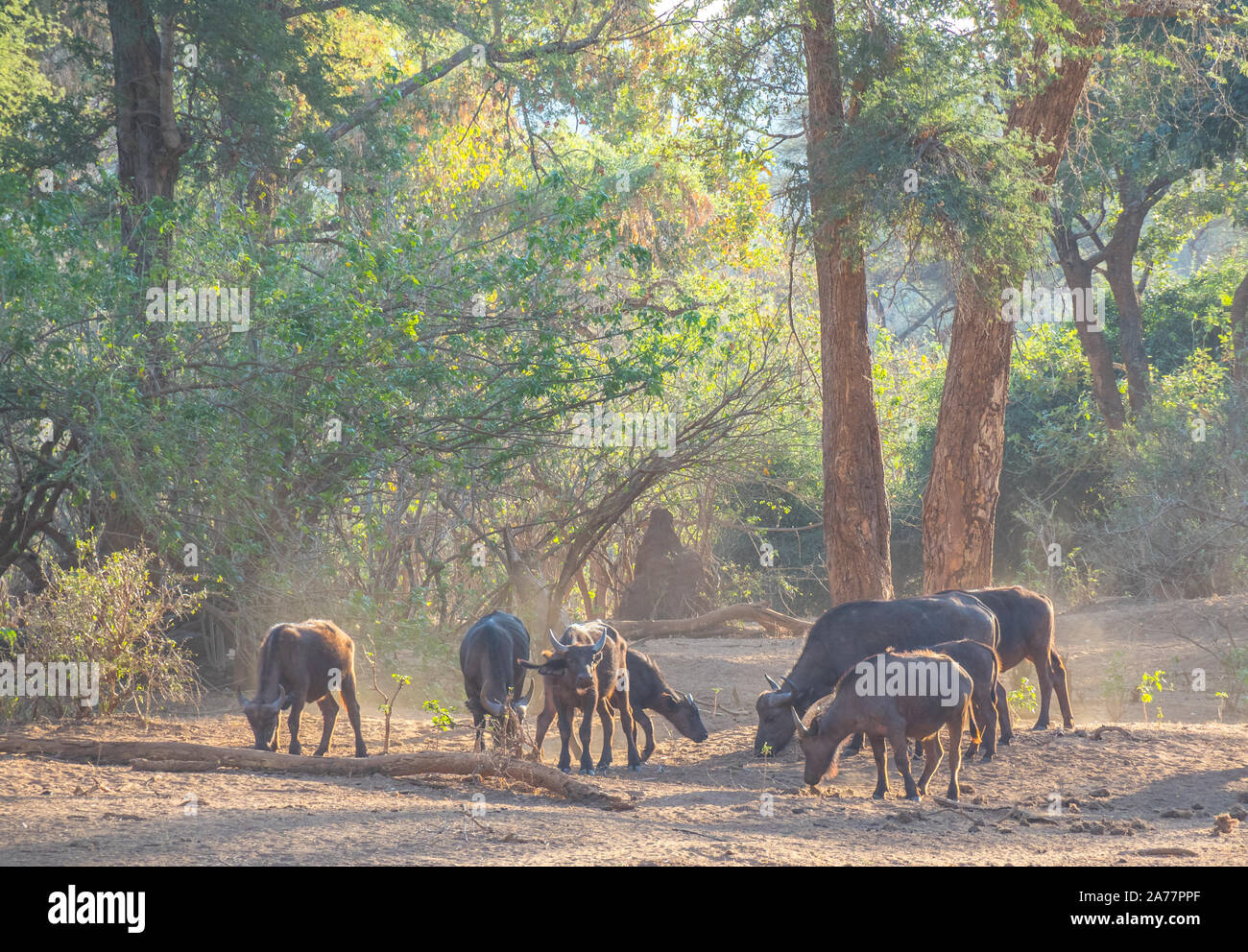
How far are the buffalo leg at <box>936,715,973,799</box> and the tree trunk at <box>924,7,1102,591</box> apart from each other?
444 cm

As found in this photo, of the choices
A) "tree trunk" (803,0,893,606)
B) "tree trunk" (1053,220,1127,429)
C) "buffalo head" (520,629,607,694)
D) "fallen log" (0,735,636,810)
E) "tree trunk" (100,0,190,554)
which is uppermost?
"tree trunk" (100,0,190,554)

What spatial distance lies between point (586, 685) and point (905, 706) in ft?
9.48

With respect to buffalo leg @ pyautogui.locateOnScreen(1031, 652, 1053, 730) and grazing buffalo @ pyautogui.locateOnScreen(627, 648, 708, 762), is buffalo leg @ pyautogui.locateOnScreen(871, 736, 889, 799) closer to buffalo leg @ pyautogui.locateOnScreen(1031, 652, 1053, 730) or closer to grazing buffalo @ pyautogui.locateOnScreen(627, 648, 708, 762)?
buffalo leg @ pyautogui.locateOnScreen(1031, 652, 1053, 730)

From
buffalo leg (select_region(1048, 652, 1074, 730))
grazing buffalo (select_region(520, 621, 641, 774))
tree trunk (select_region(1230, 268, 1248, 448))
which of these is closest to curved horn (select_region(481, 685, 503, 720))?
grazing buffalo (select_region(520, 621, 641, 774))

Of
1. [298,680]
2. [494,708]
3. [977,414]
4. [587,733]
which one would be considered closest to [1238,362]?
[977,414]

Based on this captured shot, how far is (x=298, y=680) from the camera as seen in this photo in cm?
996

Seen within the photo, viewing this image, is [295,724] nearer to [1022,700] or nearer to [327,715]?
[327,715]

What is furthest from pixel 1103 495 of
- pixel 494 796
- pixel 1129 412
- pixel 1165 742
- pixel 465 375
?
pixel 494 796

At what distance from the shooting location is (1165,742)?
986 cm

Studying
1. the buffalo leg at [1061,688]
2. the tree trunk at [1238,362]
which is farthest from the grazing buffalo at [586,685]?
the tree trunk at [1238,362]

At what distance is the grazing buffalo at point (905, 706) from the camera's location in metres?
8.23

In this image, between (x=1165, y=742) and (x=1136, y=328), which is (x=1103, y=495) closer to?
(x=1136, y=328)

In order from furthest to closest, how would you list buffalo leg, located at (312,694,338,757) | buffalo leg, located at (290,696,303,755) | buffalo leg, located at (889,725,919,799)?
buffalo leg, located at (312,694,338,757) < buffalo leg, located at (290,696,303,755) < buffalo leg, located at (889,725,919,799)

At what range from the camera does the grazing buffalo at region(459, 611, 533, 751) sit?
1024 cm
